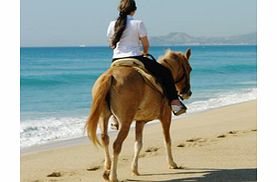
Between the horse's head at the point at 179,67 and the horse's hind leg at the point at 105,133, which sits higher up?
the horse's head at the point at 179,67

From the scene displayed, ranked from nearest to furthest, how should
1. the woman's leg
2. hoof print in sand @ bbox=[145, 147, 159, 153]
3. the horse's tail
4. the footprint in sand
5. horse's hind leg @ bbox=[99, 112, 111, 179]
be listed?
1. the horse's tail
2. horse's hind leg @ bbox=[99, 112, 111, 179]
3. the woman's leg
4. hoof print in sand @ bbox=[145, 147, 159, 153]
5. the footprint in sand

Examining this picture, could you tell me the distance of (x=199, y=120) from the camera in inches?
556

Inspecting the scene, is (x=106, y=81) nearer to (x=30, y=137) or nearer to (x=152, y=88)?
(x=152, y=88)

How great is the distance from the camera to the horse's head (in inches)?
307

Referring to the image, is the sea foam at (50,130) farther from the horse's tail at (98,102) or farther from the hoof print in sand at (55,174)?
the horse's tail at (98,102)

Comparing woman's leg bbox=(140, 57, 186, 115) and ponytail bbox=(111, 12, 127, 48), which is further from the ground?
ponytail bbox=(111, 12, 127, 48)

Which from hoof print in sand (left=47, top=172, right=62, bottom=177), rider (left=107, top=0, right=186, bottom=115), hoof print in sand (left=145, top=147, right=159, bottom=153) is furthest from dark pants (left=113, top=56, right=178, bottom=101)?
hoof print in sand (left=145, top=147, right=159, bottom=153)

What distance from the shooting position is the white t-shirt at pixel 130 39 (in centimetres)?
680

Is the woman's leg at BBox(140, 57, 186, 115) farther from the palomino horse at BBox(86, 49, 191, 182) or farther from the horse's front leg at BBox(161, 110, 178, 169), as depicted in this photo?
the horse's front leg at BBox(161, 110, 178, 169)

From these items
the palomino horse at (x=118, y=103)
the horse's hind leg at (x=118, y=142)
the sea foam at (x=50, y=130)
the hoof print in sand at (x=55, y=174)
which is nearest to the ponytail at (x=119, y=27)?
the palomino horse at (x=118, y=103)

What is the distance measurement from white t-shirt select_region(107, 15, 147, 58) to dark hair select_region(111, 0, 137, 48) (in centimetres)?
5

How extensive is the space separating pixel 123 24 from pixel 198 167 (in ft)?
8.33
